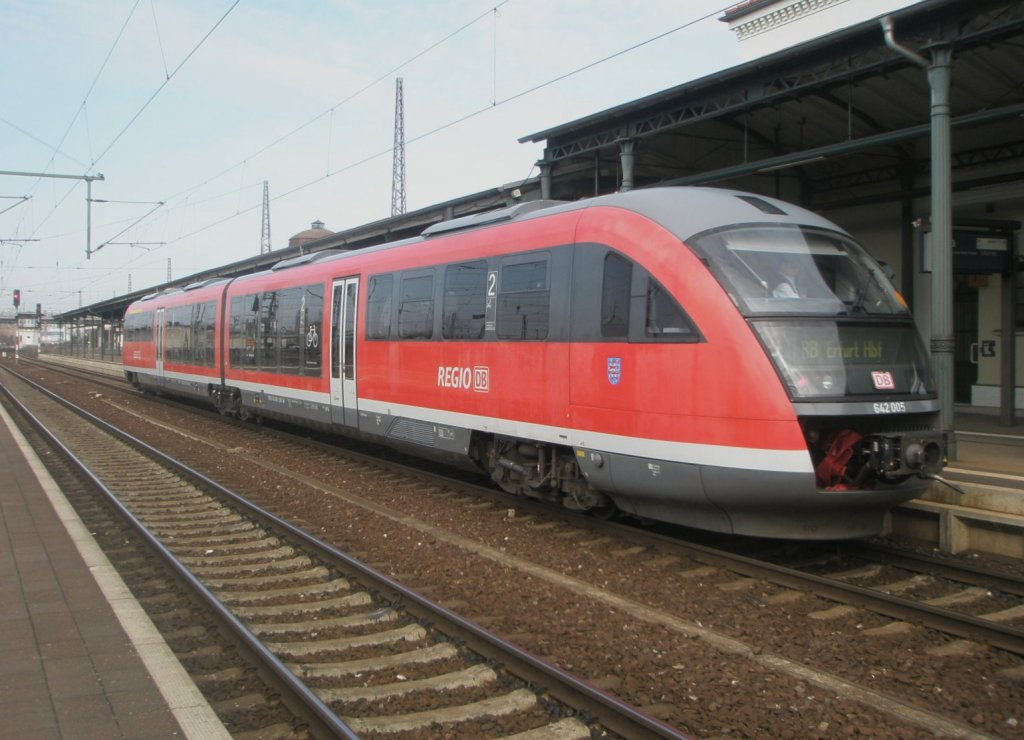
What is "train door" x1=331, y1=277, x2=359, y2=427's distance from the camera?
39.4ft

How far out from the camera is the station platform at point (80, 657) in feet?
13.0

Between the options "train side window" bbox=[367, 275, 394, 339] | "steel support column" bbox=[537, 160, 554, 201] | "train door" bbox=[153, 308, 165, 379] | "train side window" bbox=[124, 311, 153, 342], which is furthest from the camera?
"train side window" bbox=[124, 311, 153, 342]

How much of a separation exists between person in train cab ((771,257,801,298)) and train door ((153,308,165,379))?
20.6 m

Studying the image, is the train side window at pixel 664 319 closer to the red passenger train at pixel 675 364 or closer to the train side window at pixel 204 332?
the red passenger train at pixel 675 364

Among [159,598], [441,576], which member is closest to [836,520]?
[441,576]

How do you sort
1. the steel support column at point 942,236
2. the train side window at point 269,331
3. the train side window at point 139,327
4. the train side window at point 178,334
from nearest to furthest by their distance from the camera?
the steel support column at point 942,236
the train side window at point 269,331
the train side window at point 178,334
the train side window at point 139,327

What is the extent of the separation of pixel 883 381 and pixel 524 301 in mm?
3461

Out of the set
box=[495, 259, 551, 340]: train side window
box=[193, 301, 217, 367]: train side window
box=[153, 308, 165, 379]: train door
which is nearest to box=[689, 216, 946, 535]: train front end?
box=[495, 259, 551, 340]: train side window

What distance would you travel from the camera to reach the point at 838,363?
6.22 m

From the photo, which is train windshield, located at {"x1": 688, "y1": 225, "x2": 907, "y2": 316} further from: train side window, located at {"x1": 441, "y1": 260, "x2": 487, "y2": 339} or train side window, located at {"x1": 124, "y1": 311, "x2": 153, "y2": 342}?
train side window, located at {"x1": 124, "y1": 311, "x2": 153, "y2": 342}

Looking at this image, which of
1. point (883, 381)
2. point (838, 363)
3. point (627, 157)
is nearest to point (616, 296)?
point (838, 363)

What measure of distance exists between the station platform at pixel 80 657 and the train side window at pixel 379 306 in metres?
4.56

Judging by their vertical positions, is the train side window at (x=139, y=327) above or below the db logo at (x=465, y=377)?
above

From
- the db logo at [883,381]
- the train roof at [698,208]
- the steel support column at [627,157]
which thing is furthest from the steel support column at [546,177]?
the db logo at [883,381]
